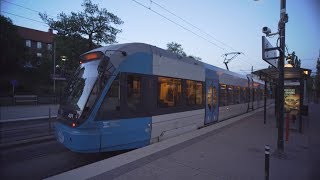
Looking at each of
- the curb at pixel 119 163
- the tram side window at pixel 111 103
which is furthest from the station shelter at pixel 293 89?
the tram side window at pixel 111 103

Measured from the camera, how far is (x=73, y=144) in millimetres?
6430

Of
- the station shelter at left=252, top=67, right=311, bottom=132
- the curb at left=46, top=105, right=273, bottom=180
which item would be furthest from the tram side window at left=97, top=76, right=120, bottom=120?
the station shelter at left=252, top=67, right=311, bottom=132

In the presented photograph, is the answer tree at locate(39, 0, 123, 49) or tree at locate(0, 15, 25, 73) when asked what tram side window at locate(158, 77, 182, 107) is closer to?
tree at locate(39, 0, 123, 49)

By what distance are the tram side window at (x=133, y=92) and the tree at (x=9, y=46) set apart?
37.3 metres

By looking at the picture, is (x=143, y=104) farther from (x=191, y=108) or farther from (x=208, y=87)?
(x=208, y=87)

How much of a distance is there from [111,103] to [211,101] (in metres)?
7.23

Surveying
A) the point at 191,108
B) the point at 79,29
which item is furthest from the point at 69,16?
the point at 191,108

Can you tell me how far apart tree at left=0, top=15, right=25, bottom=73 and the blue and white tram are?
36.5 metres

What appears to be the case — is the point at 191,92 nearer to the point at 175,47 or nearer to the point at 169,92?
the point at 169,92

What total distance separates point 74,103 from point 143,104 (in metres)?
2.00

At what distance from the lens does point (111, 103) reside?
6758mm

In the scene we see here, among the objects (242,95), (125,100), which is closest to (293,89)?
(242,95)

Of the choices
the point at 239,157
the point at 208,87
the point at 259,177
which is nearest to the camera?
the point at 259,177

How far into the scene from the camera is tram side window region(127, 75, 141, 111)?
7.20 metres
